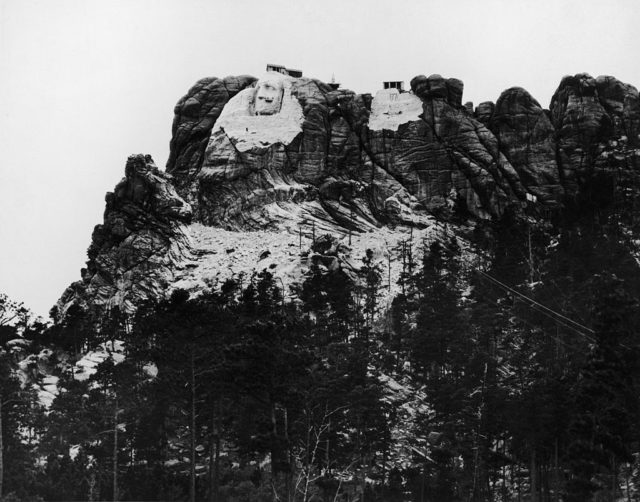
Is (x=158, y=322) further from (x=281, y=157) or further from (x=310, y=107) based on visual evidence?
(x=310, y=107)

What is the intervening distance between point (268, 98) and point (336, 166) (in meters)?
18.0

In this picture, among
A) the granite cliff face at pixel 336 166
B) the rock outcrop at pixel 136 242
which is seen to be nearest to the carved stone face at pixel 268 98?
the granite cliff face at pixel 336 166

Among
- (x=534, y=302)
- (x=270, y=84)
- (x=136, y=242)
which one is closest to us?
(x=534, y=302)

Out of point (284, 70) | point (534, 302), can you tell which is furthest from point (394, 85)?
point (534, 302)

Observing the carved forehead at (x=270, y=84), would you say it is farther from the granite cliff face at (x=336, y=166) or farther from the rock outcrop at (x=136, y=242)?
the rock outcrop at (x=136, y=242)

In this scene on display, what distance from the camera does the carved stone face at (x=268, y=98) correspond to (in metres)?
144

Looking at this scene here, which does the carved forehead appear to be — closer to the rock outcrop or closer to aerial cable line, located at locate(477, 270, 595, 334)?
the rock outcrop

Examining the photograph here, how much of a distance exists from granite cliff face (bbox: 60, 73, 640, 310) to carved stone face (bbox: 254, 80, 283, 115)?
239 mm

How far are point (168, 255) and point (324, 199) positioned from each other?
2875cm

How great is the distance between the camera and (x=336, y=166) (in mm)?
141625

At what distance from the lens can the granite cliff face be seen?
124 metres

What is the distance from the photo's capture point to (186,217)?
129 m

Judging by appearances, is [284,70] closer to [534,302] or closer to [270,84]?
[270,84]

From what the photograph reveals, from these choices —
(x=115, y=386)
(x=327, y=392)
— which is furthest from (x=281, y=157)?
(x=327, y=392)
